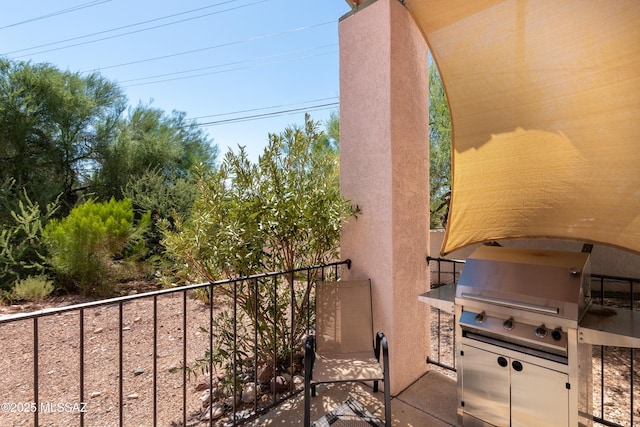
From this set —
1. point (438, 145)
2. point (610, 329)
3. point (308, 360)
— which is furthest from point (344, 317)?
point (438, 145)

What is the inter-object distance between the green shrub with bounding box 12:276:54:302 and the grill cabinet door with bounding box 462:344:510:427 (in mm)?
7318

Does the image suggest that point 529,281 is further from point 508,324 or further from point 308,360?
point 308,360

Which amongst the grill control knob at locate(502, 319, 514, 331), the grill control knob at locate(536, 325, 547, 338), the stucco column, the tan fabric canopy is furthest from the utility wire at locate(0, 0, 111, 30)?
the grill control knob at locate(536, 325, 547, 338)

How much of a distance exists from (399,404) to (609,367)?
2809 millimetres

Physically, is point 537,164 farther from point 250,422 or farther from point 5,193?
point 5,193

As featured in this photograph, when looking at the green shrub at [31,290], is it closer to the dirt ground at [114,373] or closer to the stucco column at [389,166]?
the dirt ground at [114,373]

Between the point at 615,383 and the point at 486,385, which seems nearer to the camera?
the point at 486,385

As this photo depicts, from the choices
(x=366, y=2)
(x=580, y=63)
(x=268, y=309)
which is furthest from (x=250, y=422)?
(x=366, y=2)

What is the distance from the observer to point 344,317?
2475 mm

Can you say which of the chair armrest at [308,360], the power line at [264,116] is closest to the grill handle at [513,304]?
the chair armrest at [308,360]

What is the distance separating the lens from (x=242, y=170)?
2.43 m

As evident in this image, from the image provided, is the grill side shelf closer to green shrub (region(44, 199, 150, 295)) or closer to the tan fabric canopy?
the tan fabric canopy

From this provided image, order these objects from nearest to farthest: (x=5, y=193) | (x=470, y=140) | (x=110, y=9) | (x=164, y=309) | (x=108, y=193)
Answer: (x=470, y=140), (x=164, y=309), (x=5, y=193), (x=108, y=193), (x=110, y=9)

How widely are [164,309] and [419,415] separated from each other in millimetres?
4954
